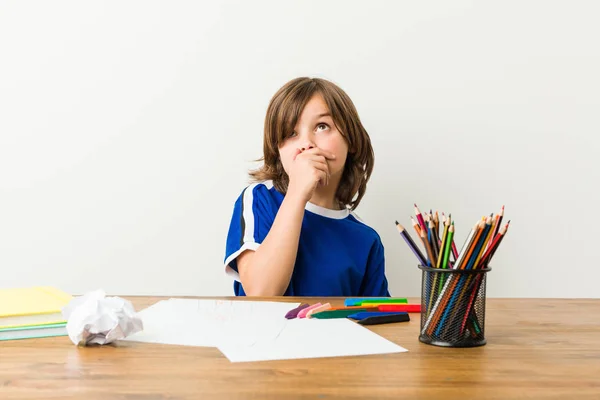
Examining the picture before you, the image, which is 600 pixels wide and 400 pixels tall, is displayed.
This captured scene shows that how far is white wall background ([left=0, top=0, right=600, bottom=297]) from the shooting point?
1.72 m

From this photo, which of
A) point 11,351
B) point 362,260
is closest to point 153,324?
point 11,351

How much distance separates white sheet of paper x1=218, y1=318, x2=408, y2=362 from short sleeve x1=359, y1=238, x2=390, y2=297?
1.85 ft

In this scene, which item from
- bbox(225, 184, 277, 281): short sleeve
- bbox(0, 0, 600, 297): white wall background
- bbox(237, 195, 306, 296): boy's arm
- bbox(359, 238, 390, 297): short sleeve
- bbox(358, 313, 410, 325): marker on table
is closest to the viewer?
bbox(358, 313, 410, 325): marker on table

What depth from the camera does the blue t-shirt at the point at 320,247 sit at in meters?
1.31

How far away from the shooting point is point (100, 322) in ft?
2.33

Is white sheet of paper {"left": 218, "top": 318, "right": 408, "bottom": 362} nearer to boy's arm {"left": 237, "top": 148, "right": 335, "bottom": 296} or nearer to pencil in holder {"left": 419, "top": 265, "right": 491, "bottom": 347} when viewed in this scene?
pencil in holder {"left": 419, "top": 265, "right": 491, "bottom": 347}

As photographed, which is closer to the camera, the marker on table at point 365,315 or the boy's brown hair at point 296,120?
the marker on table at point 365,315

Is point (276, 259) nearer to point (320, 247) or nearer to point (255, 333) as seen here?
point (320, 247)

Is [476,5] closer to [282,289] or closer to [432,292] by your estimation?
[282,289]

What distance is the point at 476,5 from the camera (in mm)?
1749

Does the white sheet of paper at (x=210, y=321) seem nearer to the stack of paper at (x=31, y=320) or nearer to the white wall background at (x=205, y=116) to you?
the stack of paper at (x=31, y=320)

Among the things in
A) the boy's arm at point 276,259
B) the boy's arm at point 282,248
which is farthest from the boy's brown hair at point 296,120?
the boy's arm at point 276,259

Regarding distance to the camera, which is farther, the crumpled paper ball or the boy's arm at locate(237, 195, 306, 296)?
the boy's arm at locate(237, 195, 306, 296)

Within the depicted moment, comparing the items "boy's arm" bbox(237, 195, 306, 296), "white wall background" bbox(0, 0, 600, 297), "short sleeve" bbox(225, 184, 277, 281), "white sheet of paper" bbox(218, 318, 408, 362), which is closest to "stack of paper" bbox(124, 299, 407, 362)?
"white sheet of paper" bbox(218, 318, 408, 362)
